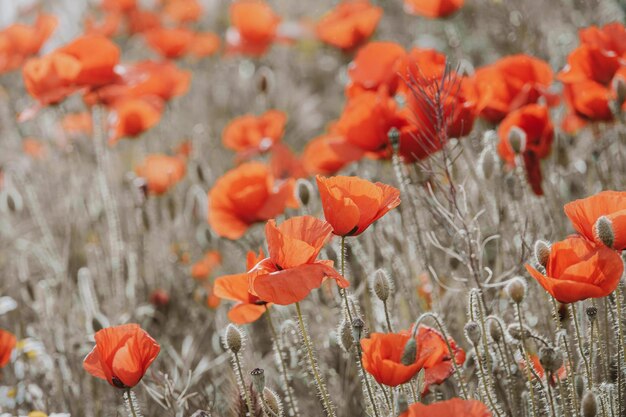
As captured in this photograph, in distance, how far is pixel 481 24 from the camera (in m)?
5.10

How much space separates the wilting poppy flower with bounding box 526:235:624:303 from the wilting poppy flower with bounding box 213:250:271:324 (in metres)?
0.65

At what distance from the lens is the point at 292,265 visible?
188cm

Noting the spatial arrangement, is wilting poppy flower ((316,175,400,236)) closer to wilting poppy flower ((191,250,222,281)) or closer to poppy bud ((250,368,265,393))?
poppy bud ((250,368,265,393))

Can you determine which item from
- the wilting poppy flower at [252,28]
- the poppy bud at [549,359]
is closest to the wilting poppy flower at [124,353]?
the poppy bud at [549,359]

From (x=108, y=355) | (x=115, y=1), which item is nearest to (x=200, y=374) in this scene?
(x=108, y=355)

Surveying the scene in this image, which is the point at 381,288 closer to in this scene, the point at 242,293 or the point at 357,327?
the point at 357,327

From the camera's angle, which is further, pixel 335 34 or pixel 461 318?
pixel 335 34

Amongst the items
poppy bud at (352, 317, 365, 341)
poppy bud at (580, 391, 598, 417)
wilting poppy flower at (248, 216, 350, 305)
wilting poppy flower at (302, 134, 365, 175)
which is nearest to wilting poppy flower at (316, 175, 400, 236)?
wilting poppy flower at (248, 216, 350, 305)

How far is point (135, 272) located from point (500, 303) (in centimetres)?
142

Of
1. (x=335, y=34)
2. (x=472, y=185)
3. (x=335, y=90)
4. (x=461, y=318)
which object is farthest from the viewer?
(x=335, y=90)

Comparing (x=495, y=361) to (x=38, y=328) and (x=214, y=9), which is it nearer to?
(x=38, y=328)

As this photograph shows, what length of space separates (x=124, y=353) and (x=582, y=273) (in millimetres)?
945

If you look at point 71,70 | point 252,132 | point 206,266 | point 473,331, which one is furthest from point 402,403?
point 252,132

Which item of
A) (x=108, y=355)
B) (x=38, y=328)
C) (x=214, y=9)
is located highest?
(x=108, y=355)
